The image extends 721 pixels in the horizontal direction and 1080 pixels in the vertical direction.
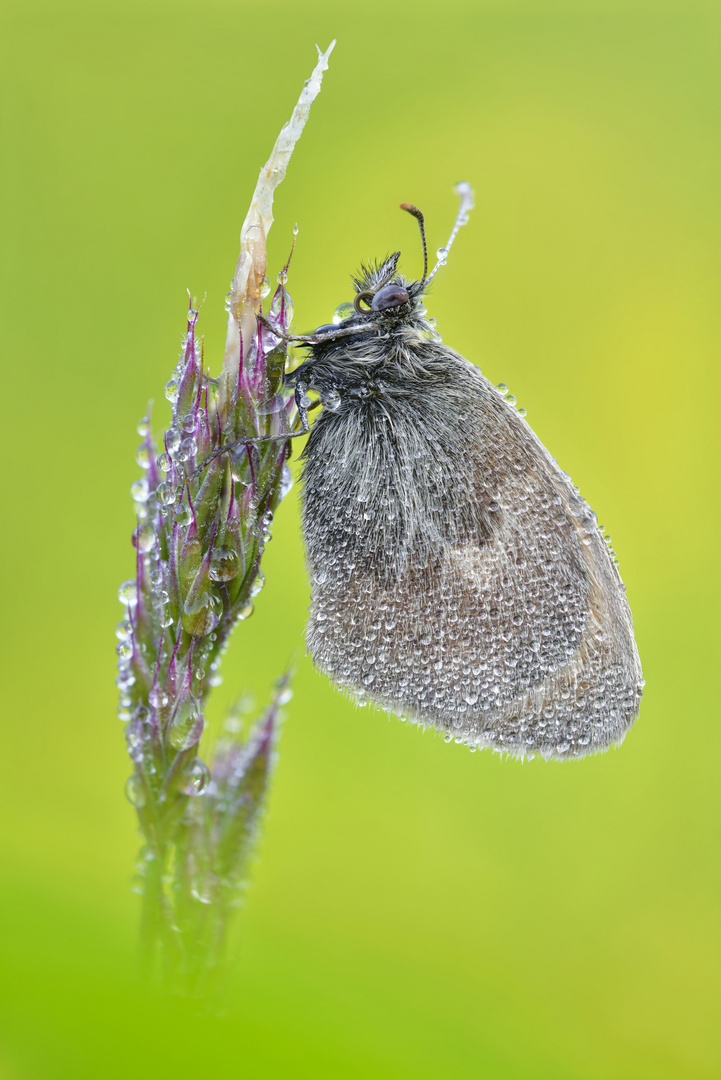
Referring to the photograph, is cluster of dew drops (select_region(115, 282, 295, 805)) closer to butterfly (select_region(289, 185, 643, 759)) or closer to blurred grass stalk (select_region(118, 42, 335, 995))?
blurred grass stalk (select_region(118, 42, 335, 995))

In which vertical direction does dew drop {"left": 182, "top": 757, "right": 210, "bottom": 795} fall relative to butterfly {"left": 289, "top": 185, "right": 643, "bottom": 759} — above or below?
below

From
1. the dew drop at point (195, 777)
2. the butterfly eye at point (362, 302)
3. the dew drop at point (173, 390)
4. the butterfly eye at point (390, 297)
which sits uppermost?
the butterfly eye at point (362, 302)

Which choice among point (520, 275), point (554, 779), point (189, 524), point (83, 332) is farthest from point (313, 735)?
point (520, 275)

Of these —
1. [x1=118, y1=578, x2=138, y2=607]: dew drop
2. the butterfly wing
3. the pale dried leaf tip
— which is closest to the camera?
the pale dried leaf tip

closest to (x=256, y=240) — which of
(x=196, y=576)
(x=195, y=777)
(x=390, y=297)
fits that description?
(x=390, y=297)

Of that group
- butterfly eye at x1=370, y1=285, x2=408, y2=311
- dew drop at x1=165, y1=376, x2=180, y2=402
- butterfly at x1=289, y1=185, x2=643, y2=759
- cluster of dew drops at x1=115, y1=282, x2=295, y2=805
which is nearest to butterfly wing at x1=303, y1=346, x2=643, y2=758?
butterfly at x1=289, y1=185, x2=643, y2=759

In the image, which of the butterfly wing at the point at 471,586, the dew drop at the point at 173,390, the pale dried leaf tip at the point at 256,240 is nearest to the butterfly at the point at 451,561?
the butterfly wing at the point at 471,586

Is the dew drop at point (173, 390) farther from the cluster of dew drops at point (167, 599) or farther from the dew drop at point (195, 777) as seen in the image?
the dew drop at point (195, 777)
